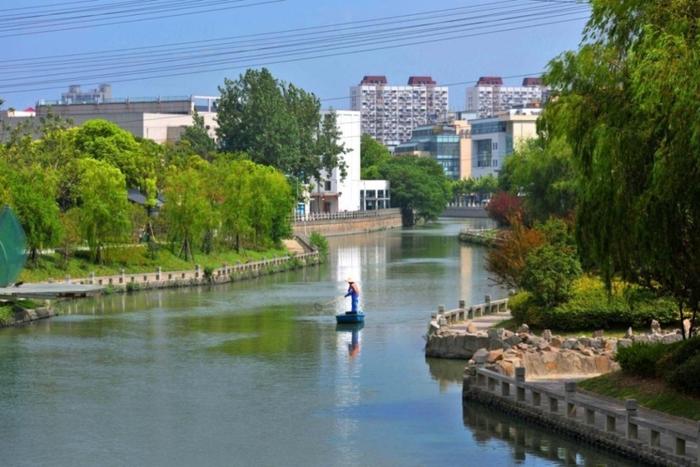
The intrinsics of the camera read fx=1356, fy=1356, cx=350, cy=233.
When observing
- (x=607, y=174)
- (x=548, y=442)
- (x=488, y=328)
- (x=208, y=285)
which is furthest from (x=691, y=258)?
(x=208, y=285)

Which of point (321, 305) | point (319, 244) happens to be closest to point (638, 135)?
point (321, 305)

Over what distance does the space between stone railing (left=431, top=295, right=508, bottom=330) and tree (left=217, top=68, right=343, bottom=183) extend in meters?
65.5

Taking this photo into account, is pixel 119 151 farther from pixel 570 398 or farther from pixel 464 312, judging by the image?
pixel 570 398

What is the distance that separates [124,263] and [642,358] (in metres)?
47.4

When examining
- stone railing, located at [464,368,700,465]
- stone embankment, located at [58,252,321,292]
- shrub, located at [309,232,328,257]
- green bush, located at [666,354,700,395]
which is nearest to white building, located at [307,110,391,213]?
shrub, located at [309,232,328,257]

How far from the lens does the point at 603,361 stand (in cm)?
3225

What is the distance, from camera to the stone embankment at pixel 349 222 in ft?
425

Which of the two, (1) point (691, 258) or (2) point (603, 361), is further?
(2) point (603, 361)

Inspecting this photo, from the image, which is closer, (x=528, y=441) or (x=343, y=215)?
(x=528, y=441)

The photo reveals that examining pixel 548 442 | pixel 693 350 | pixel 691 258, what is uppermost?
pixel 691 258

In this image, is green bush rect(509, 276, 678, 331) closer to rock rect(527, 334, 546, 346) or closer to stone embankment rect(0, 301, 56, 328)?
rock rect(527, 334, 546, 346)

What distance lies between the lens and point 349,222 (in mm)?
141125

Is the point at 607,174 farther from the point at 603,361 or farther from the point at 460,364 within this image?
the point at 460,364

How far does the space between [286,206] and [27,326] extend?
148ft
